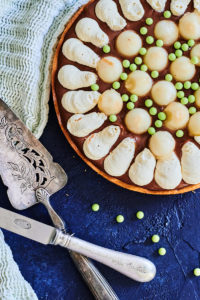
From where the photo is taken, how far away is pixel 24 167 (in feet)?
3.88

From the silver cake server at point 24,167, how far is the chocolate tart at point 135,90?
4.9 inches

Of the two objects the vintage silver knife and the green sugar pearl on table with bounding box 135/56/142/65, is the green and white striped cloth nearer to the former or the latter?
the vintage silver knife

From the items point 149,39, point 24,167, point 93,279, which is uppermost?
point 149,39

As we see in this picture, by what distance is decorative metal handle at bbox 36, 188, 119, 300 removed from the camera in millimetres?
1145

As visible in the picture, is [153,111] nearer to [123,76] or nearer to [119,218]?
[123,76]

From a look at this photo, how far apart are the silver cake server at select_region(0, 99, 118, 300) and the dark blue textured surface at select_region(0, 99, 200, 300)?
5 centimetres

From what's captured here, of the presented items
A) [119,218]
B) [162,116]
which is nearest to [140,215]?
[119,218]

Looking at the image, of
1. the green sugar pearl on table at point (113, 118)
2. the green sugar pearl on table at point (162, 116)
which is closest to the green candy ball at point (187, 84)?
the green sugar pearl on table at point (162, 116)

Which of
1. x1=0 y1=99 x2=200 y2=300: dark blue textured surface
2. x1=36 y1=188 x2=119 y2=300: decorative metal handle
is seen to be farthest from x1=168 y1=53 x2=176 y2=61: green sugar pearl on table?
x1=36 y1=188 x2=119 y2=300: decorative metal handle

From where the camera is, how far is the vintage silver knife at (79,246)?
1.09 m

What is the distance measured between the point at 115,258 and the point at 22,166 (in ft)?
1.25

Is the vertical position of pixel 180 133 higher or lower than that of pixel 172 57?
lower

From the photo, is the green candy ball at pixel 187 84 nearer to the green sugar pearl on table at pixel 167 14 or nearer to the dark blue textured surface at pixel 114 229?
the green sugar pearl on table at pixel 167 14

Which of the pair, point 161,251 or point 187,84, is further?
point 161,251
